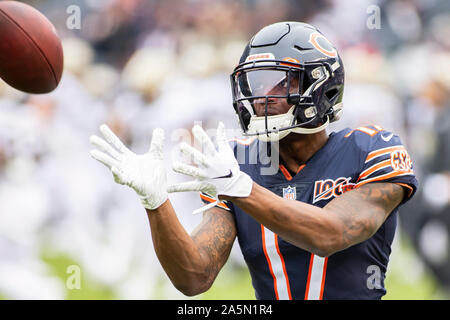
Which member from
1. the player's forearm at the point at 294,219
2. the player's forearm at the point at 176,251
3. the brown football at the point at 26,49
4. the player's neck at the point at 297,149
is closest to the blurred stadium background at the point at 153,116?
the brown football at the point at 26,49

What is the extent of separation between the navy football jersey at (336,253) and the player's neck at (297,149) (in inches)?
1.1

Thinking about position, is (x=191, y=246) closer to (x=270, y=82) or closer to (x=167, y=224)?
(x=167, y=224)

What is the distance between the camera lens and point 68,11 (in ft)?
14.3

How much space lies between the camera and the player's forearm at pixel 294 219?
5.90 feet

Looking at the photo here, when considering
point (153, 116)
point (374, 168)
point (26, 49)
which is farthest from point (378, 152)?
point (153, 116)

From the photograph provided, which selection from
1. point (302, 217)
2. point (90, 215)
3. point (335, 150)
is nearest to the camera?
point (302, 217)

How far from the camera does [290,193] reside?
2193 mm

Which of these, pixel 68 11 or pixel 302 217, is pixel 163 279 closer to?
pixel 68 11


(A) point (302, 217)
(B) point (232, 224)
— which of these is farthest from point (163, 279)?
(A) point (302, 217)

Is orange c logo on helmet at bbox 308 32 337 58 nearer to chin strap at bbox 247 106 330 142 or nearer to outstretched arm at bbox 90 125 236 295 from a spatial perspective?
chin strap at bbox 247 106 330 142

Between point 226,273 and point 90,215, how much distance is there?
1.05 metres

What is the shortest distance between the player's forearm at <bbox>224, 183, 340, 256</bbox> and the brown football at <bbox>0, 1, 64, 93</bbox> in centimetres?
103

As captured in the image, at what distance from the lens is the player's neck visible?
89.4 inches

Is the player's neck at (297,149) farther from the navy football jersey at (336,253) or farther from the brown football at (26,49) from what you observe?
the brown football at (26,49)
